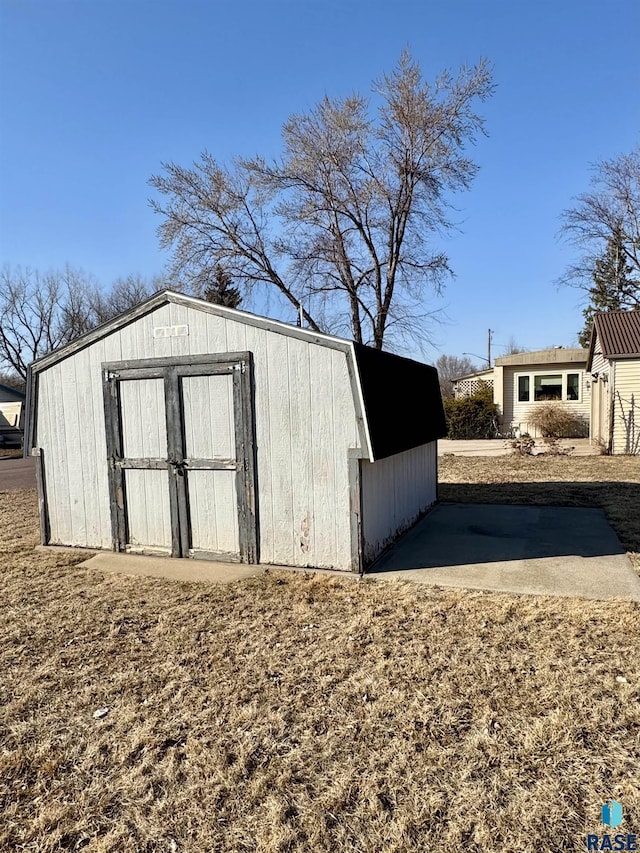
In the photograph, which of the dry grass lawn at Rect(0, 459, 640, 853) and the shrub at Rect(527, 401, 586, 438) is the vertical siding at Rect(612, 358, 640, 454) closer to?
the shrub at Rect(527, 401, 586, 438)

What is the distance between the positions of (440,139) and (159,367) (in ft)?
52.0

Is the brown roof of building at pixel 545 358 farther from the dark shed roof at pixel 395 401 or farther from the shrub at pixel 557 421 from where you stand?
the dark shed roof at pixel 395 401

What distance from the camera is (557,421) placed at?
19766 millimetres

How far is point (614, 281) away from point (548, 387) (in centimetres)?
1099

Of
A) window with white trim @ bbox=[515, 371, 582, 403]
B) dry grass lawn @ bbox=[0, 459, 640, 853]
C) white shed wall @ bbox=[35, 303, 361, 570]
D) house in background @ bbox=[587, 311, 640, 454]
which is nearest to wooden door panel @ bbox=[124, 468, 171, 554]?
white shed wall @ bbox=[35, 303, 361, 570]

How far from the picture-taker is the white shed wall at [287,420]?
490cm

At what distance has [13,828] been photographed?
2.01 metres

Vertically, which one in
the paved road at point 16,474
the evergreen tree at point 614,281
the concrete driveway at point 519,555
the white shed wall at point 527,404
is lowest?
the paved road at point 16,474

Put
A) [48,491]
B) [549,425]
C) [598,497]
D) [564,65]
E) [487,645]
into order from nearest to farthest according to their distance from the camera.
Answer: [487,645] < [48,491] < [598,497] < [564,65] < [549,425]

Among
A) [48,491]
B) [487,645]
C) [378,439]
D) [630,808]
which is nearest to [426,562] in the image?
[378,439]

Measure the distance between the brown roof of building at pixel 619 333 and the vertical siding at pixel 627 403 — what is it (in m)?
0.29

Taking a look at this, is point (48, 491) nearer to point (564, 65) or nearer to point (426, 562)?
point (426, 562)

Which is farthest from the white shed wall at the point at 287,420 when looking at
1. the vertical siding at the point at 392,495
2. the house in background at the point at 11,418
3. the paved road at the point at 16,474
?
the house in background at the point at 11,418

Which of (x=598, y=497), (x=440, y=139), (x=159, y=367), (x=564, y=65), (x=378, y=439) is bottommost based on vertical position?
(x=598, y=497)
